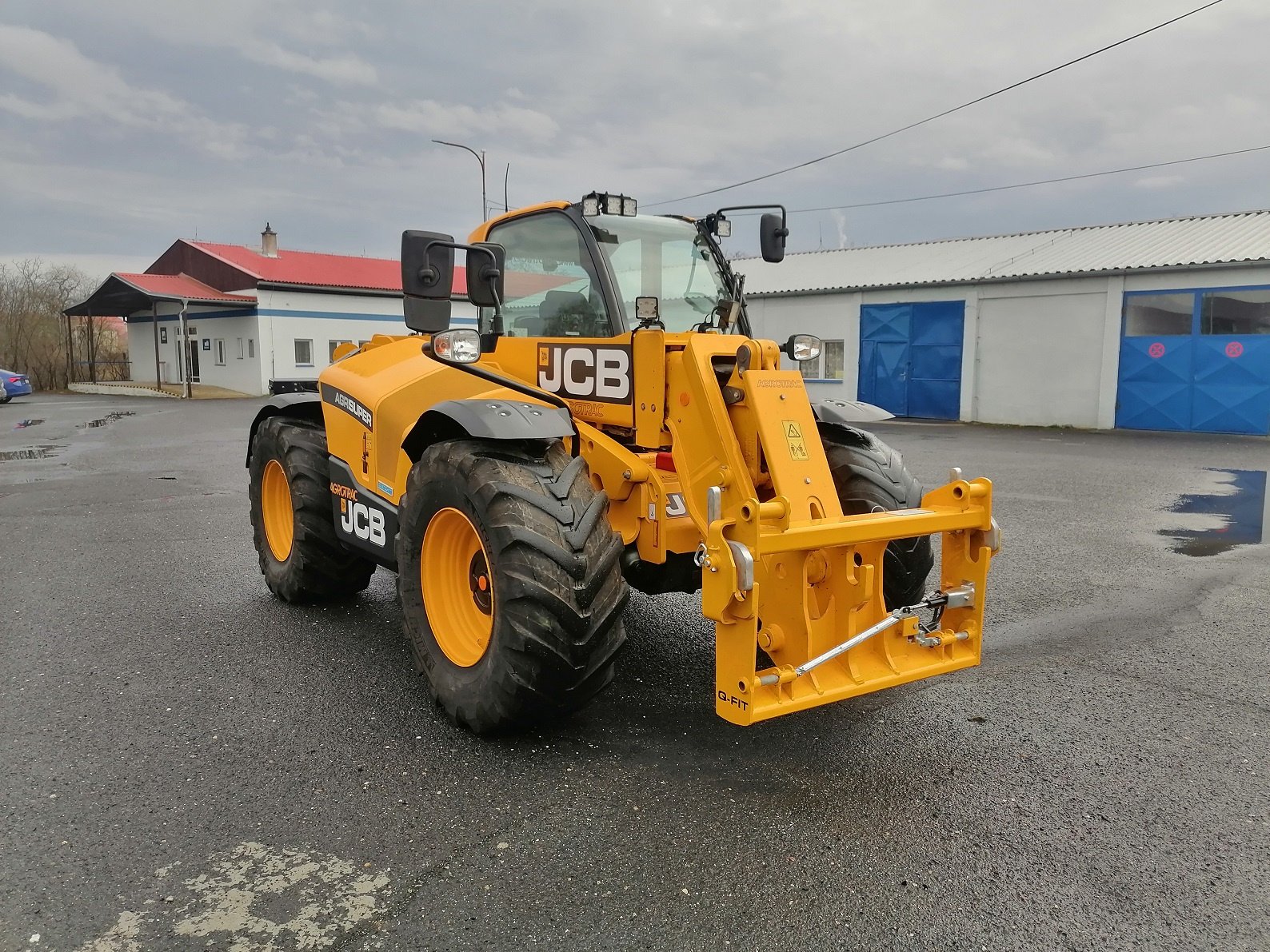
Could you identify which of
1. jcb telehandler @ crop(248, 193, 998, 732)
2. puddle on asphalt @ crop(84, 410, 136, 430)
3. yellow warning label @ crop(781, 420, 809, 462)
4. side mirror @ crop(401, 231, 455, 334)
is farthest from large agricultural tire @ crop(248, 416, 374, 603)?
puddle on asphalt @ crop(84, 410, 136, 430)

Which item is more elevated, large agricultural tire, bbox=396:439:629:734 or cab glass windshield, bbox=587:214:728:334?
cab glass windshield, bbox=587:214:728:334

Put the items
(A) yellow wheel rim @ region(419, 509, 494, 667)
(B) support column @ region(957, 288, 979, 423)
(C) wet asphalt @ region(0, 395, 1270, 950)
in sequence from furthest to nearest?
1. (B) support column @ region(957, 288, 979, 423)
2. (A) yellow wheel rim @ region(419, 509, 494, 667)
3. (C) wet asphalt @ region(0, 395, 1270, 950)

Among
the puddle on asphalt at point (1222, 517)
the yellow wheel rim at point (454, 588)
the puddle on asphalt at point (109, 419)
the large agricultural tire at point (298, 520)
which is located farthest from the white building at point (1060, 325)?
the yellow wheel rim at point (454, 588)

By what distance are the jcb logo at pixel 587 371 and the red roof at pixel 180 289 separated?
107ft

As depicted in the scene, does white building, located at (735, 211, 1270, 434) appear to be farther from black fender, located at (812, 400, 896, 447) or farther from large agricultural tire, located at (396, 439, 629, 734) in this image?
large agricultural tire, located at (396, 439, 629, 734)

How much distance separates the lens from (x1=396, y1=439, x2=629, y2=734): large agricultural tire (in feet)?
11.8

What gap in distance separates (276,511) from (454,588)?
9.08ft

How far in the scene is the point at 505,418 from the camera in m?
3.95

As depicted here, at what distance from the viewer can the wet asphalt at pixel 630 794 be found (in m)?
2.81

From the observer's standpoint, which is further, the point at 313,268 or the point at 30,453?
the point at 313,268

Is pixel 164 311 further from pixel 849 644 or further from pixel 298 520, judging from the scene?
pixel 849 644

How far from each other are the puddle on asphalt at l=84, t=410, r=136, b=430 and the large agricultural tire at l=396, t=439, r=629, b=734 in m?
19.8

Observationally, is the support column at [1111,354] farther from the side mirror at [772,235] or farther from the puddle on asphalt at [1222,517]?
the side mirror at [772,235]

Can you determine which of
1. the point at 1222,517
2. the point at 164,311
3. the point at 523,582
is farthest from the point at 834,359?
the point at 164,311
